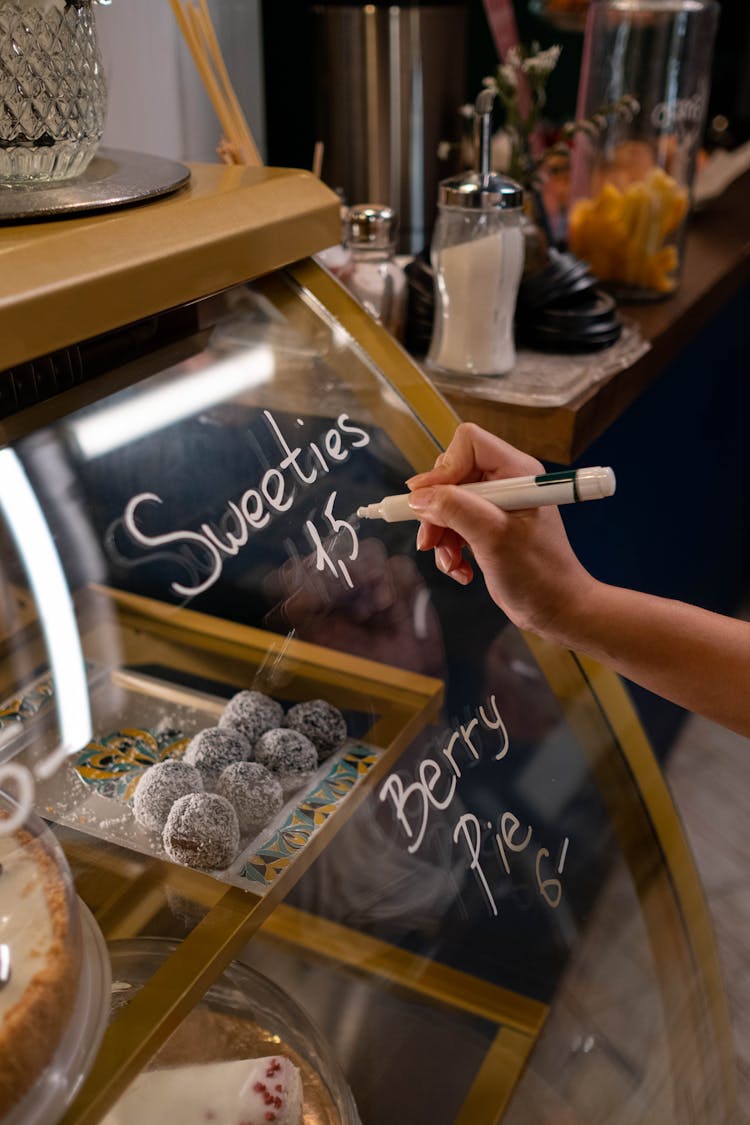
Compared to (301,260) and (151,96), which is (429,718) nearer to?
(301,260)

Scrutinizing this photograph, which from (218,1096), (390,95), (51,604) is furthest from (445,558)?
(390,95)

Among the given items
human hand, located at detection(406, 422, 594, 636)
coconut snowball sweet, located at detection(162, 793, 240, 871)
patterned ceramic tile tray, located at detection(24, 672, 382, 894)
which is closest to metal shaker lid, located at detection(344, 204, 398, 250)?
human hand, located at detection(406, 422, 594, 636)

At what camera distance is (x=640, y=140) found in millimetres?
1950

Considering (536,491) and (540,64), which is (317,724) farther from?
(540,64)

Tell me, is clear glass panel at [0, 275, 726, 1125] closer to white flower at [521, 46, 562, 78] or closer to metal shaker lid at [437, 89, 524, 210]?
metal shaker lid at [437, 89, 524, 210]

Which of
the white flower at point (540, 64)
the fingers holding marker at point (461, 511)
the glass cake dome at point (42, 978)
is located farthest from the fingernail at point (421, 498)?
the white flower at point (540, 64)

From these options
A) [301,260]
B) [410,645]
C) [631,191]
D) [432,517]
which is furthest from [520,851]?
[631,191]

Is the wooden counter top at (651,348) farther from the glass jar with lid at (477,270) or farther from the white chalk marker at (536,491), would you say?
the white chalk marker at (536,491)

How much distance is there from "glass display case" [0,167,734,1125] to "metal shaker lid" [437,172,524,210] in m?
0.47

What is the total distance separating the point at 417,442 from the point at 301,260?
0.18 m

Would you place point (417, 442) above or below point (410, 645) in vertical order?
above

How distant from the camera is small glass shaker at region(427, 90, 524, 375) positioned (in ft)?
4.27

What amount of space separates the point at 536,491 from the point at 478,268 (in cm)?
70

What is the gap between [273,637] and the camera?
0.82 meters
